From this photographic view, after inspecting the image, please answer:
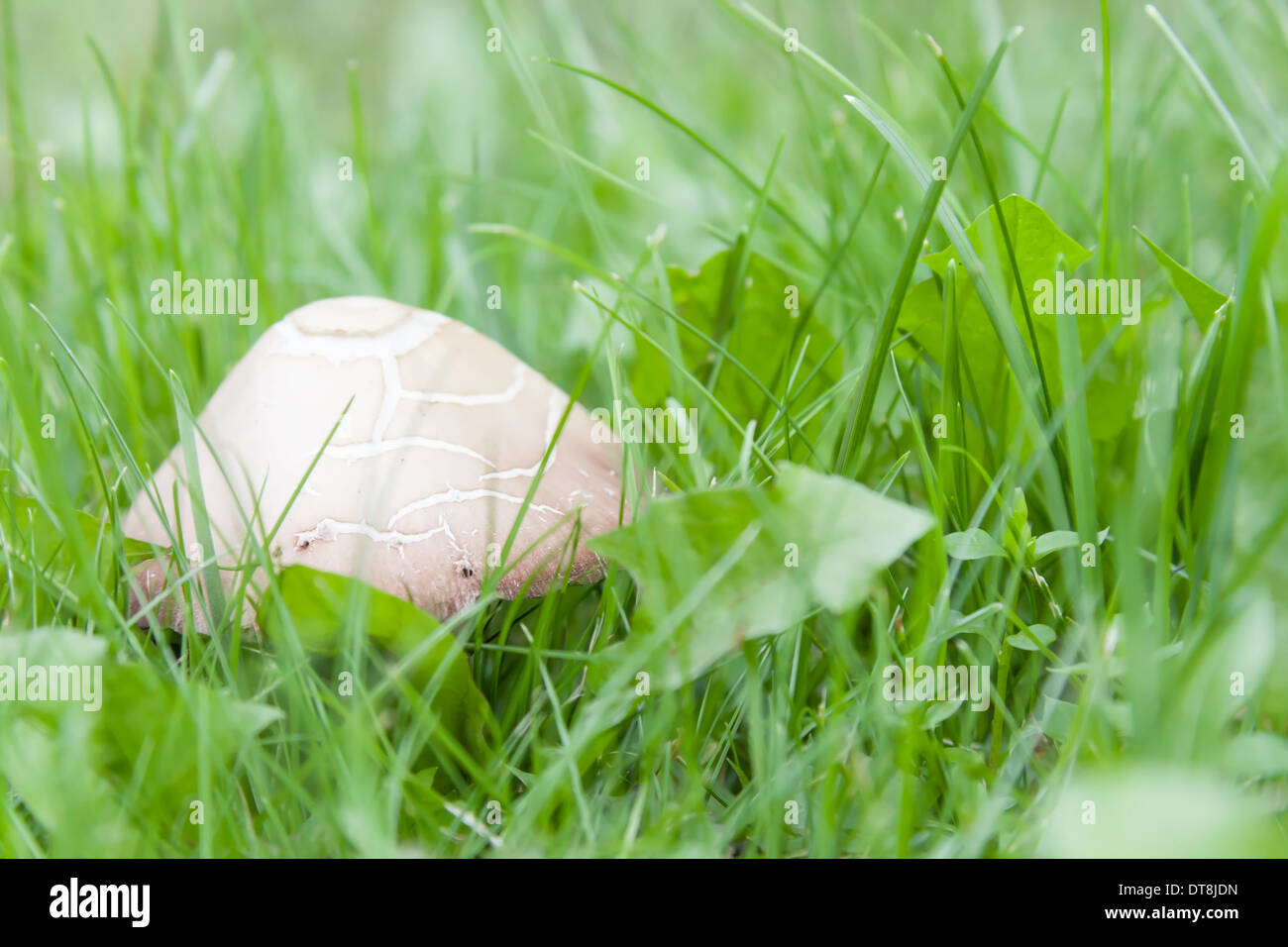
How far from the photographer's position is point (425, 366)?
1.66 meters

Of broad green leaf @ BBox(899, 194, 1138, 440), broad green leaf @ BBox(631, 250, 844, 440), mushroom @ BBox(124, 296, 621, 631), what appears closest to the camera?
mushroom @ BBox(124, 296, 621, 631)

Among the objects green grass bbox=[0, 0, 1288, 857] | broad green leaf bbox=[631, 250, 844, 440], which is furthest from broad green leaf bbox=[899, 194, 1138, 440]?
broad green leaf bbox=[631, 250, 844, 440]

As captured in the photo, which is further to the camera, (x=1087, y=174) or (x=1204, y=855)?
(x=1087, y=174)

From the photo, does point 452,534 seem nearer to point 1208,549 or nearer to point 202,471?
point 202,471

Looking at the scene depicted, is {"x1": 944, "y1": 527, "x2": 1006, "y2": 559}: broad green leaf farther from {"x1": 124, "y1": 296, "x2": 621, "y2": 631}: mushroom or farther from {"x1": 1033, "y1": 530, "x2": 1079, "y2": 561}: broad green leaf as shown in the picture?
{"x1": 124, "y1": 296, "x2": 621, "y2": 631}: mushroom

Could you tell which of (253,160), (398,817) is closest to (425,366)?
(398,817)

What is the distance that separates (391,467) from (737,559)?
22.2 inches

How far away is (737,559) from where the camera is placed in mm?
1277

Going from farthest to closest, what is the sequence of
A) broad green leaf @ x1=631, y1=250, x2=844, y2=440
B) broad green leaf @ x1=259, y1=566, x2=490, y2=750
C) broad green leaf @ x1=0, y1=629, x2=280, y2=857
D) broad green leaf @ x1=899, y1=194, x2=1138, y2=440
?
broad green leaf @ x1=631, y1=250, x2=844, y2=440 < broad green leaf @ x1=899, y1=194, x2=1138, y2=440 < broad green leaf @ x1=259, y1=566, x2=490, y2=750 < broad green leaf @ x1=0, y1=629, x2=280, y2=857

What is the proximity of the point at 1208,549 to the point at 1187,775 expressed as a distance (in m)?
0.50

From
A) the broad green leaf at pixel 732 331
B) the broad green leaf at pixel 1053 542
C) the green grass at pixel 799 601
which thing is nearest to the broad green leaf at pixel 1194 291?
the green grass at pixel 799 601

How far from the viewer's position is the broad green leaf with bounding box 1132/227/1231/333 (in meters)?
1.56

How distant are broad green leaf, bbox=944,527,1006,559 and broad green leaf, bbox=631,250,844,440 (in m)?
0.58
